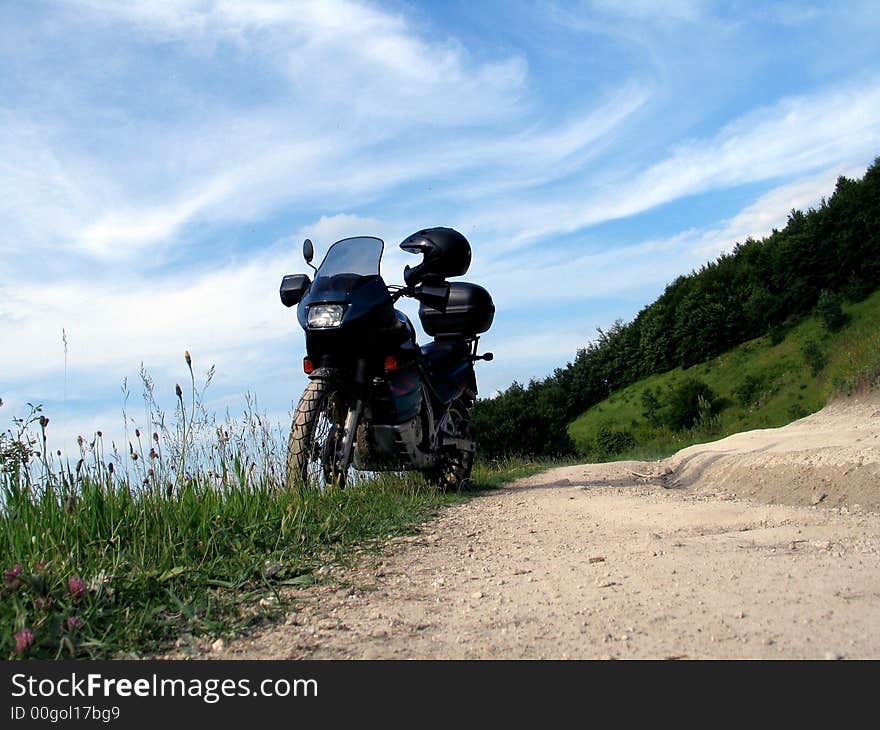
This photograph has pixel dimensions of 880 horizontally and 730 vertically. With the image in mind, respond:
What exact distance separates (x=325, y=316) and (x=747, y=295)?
2557 centimetres

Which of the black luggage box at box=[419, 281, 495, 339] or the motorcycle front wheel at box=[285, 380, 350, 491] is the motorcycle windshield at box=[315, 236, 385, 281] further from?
the black luggage box at box=[419, 281, 495, 339]

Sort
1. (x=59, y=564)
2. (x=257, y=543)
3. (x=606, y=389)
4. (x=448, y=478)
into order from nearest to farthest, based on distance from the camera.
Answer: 1. (x=59, y=564)
2. (x=257, y=543)
3. (x=448, y=478)
4. (x=606, y=389)

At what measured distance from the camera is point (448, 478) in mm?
8109

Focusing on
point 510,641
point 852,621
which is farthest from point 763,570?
point 510,641

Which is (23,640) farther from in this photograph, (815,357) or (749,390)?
(749,390)

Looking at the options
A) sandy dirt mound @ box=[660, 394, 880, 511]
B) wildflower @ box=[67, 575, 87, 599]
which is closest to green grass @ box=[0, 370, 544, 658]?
wildflower @ box=[67, 575, 87, 599]

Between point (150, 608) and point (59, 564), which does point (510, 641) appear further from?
point (59, 564)

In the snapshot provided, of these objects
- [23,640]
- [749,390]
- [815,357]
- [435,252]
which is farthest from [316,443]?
[749,390]

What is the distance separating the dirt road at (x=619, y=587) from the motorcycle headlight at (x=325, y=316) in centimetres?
165

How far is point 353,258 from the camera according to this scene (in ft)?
21.9
